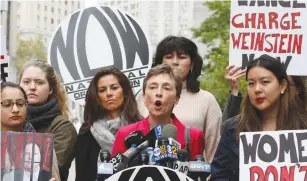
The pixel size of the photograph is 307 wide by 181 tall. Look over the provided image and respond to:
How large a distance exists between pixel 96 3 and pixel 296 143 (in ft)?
10.9

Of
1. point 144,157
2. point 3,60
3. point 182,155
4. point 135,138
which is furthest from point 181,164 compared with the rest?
point 3,60

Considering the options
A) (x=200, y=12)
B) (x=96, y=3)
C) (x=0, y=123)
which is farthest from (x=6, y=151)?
(x=200, y=12)

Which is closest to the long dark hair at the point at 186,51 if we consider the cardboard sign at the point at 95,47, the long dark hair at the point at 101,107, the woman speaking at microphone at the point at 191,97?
the woman speaking at microphone at the point at 191,97

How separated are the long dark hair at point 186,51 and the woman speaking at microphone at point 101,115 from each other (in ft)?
1.30

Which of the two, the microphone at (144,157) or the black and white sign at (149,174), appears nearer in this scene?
the black and white sign at (149,174)

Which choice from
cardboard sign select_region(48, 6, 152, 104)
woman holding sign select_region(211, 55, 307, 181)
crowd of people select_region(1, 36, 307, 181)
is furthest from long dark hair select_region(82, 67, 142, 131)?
cardboard sign select_region(48, 6, 152, 104)

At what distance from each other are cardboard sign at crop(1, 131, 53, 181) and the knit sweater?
137cm

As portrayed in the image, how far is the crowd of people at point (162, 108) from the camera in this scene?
13.2 feet

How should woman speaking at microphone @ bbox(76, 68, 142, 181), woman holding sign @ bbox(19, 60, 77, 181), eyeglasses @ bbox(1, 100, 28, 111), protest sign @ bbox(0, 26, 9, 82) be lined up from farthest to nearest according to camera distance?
protest sign @ bbox(0, 26, 9, 82) < woman speaking at microphone @ bbox(76, 68, 142, 181) < woman holding sign @ bbox(19, 60, 77, 181) < eyeglasses @ bbox(1, 100, 28, 111)

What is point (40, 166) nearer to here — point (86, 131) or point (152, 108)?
point (152, 108)

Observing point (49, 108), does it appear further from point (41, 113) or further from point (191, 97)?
point (191, 97)

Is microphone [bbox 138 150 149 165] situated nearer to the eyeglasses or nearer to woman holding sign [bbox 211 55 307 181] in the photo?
woman holding sign [bbox 211 55 307 181]

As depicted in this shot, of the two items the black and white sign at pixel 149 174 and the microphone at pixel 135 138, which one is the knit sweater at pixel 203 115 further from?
the black and white sign at pixel 149 174

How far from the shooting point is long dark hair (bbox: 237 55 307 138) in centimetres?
402
